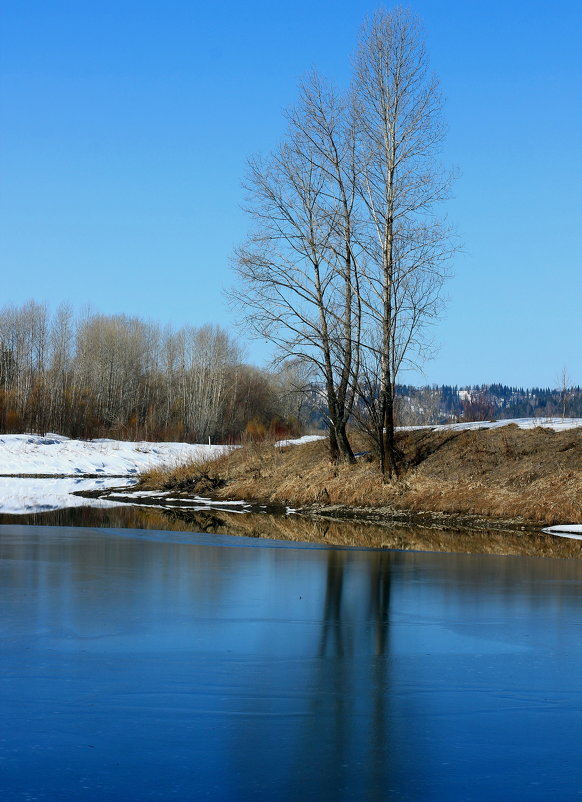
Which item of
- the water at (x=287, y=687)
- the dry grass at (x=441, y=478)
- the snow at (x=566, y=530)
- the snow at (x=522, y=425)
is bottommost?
the water at (x=287, y=687)

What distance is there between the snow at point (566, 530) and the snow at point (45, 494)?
10.6 meters

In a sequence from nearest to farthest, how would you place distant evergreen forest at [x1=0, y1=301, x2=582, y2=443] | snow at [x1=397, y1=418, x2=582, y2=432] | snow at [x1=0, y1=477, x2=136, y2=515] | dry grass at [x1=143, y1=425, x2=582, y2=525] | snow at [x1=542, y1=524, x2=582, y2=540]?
snow at [x1=542, y1=524, x2=582, y2=540]
dry grass at [x1=143, y1=425, x2=582, y2=525]
snow at [x1=0, y1=477, x2=136, y2=515]
snow at [x1=397, y1=418, x2=582, y2=432]
distant evergreen forest at [x1=0, y1=301, x2=582, y2=443]

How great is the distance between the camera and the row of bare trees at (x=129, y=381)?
69.9 m

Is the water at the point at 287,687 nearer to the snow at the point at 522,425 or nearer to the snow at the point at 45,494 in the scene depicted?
the snow at the point at 45,494

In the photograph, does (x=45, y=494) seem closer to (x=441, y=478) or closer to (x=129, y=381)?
(x=441, y=478)

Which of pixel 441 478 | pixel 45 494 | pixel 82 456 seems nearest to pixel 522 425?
pixel 441 478

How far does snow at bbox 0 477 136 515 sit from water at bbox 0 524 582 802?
37.0 ft

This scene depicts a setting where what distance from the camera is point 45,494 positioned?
80.8 ft

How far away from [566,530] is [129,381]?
2666 inches

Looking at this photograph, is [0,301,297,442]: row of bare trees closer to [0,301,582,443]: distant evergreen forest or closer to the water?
[0,301,582,443]: distant evergreen forest

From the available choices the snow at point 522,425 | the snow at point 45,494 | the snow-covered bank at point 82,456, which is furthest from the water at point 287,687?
the snow-covered bank at point 82,456

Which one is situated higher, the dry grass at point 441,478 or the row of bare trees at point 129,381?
the row of bare trees at point 129,381

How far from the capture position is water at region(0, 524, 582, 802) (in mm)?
3693

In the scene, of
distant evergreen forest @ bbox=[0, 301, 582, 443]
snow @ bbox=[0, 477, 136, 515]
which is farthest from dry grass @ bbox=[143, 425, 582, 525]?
distant evergreen forest @ bbox=[0, 301, 582, 443]
